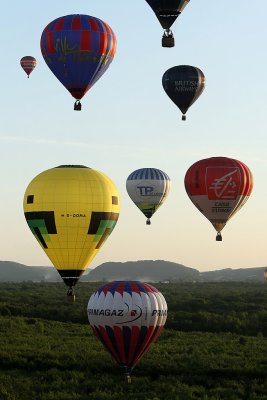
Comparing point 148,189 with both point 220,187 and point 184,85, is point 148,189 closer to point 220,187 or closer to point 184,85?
point 184,85

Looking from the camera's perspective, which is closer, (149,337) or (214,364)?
(149,337)

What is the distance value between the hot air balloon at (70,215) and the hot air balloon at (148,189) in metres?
32.6

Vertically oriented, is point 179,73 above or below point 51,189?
above

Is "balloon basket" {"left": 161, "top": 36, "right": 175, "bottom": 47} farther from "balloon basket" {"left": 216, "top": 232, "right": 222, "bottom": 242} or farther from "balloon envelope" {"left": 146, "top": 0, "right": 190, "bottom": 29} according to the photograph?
"balloon basket" {"left": 216, "top": 232, "right": 222, "bottom": 242}

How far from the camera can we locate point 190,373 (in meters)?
53.9

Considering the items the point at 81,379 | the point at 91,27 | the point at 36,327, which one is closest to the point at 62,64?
the point at 91,27

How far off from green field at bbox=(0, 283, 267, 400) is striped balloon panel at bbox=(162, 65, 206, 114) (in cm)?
1781

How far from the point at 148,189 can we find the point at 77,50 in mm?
33195

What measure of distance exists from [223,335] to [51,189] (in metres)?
29.9

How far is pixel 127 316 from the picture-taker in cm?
4597

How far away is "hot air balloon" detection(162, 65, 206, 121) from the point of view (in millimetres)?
63469

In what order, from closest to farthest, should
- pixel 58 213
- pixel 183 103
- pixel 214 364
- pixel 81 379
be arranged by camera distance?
1. pixel 58 213
2. pixel 81 379
3. pixel 214 364
4. pixel 183 103

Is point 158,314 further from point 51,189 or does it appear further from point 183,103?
point 183,103

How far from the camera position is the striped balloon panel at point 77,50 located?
48344mm
